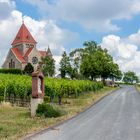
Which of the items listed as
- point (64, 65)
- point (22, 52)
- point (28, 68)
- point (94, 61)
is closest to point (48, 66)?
point (64, 65)

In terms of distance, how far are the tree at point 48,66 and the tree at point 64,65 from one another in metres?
2.42

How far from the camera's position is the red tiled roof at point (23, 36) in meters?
127

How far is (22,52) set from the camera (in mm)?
124562

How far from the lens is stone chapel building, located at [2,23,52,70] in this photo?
11956 centimetres

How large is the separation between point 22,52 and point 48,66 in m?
17.2

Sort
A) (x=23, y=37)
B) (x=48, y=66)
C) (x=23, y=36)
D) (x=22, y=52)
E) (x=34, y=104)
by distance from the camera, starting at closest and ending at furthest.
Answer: (x=34, y=104)
(x=48, y=66)
(x=22, y=52)
(x=23, y=37)
(x=23, y=36)

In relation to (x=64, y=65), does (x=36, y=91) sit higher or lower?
lower

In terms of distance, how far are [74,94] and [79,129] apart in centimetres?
3436

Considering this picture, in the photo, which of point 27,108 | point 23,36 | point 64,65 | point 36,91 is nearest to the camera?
point 36,91

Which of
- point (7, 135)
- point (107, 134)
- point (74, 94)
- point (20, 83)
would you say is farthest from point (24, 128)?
point (74, 94)

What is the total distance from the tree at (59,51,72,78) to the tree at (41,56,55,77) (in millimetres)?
2424

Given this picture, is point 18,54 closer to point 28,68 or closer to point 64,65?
point 28,68

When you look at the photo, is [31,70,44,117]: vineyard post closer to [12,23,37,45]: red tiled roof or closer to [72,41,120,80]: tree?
[72,41,120,80]: tree

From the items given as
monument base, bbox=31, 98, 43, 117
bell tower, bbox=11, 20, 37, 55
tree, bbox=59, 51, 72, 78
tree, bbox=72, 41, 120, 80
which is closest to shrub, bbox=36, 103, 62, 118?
monument base, bbox=31, 98, 43, 117
